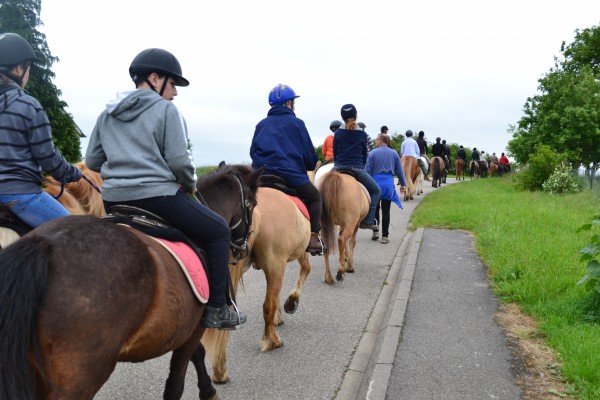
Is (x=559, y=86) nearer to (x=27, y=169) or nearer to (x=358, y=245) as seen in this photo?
(x=358, y=245)

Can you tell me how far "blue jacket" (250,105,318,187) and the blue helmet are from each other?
2.5 inches

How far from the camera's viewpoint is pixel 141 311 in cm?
254

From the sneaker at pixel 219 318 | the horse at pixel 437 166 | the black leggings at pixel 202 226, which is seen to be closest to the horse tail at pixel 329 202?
the sneaker at pixel 219 318

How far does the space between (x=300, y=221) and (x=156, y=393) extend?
7.44 ft

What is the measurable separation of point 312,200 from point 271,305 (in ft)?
5.26

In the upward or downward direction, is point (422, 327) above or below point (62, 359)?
below

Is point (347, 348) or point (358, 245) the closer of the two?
point (347, 348)

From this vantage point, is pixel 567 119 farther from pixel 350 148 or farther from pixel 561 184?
pixel 350 148

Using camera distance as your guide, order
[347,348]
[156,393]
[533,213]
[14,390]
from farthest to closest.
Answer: [533,213] < [347,348] < [156,393] < [14,390]

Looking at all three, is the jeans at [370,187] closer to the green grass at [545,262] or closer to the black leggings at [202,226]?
the green grass at [545,262]

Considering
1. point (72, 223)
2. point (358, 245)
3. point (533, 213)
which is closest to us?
point (72, 223)

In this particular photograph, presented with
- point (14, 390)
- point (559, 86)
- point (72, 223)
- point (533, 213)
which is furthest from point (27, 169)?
point (559, 86)

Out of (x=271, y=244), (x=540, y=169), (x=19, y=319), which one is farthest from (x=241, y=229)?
(x=540, y=169)

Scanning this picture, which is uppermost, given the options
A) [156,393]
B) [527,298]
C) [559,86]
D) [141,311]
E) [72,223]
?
[559,86]
